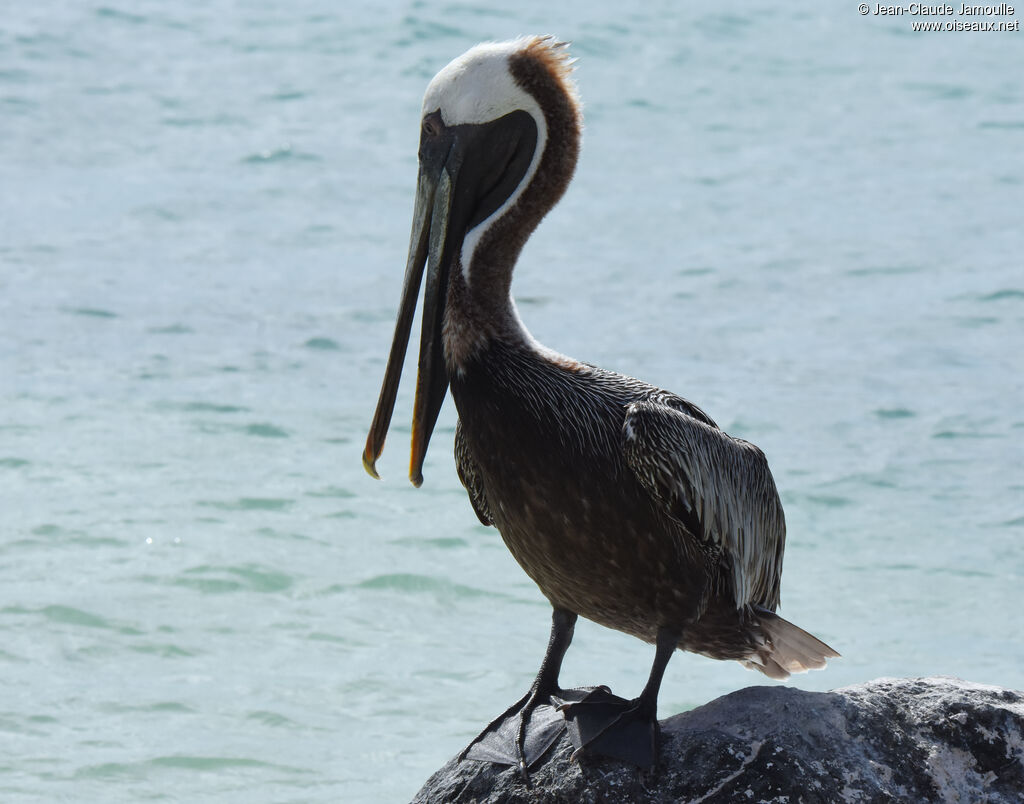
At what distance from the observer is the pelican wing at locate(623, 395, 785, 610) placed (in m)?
3.59

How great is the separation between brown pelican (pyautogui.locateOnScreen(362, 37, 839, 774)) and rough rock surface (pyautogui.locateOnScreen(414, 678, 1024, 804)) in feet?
0.24

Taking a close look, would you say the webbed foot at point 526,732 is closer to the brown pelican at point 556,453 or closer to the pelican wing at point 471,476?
the brown pelican at point 556,453

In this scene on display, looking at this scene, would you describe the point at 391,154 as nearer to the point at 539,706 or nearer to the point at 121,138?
the point at 121,138

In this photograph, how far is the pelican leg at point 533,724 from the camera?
3.72 meters

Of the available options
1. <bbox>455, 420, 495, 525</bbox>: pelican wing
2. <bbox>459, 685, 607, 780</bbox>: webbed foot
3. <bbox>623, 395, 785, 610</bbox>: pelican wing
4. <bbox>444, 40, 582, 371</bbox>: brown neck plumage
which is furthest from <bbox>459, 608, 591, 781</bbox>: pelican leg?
<bbox>444, 40, 582, 371</bbox>: brown neck plumage

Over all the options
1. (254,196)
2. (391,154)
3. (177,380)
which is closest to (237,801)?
(177,380)

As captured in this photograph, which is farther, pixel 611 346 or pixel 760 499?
pixel 611 346

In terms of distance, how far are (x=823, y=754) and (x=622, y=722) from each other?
45 centimetres

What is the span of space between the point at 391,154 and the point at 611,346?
200 inches

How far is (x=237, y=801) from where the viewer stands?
5.88m

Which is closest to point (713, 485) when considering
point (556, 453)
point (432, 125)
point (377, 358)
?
point (556, 453)

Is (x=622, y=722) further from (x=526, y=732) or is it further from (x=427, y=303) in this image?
(x=427, y=303)

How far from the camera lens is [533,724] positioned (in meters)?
3.81

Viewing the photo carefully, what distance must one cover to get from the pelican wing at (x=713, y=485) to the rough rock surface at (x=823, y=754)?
347 mm
